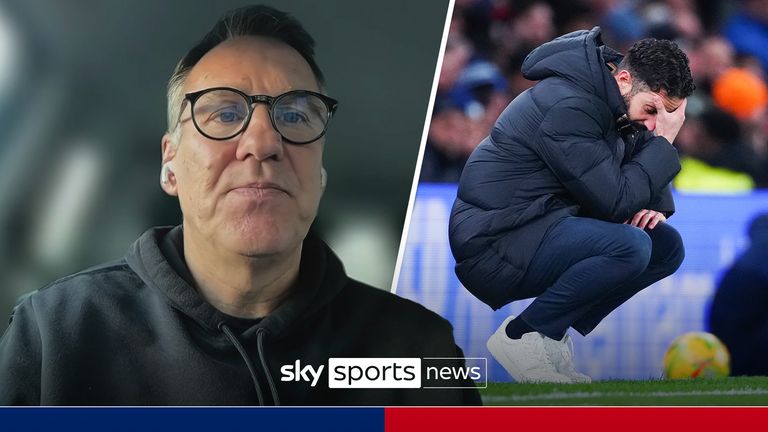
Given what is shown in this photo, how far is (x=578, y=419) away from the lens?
4641 millimetres

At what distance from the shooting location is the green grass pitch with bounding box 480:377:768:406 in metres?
4.61

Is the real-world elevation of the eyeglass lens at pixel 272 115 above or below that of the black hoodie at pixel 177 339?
above

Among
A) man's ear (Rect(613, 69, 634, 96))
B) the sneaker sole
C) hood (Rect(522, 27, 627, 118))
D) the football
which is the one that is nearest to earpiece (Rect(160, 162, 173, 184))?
the sneaker sole

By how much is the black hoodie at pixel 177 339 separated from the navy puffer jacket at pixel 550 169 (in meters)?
0.36

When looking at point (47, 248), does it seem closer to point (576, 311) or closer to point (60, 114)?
point (60, 114)

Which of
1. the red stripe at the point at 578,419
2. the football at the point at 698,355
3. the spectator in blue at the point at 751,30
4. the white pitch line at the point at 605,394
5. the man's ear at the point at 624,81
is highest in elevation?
the spectator in blue at the point at 751,30

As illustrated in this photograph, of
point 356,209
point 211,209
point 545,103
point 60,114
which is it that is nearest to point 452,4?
point 545,103

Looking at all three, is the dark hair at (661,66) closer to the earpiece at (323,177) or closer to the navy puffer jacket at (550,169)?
the navy puffer jacket at (550,169)

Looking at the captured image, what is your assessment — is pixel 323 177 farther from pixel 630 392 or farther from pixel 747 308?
pixel 747 308

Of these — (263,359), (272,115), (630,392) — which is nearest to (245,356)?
(263,359)

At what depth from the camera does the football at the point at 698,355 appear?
458cm

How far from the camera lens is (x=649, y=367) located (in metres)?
4.60

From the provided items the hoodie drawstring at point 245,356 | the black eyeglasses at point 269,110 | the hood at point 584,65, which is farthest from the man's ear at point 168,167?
the hood at point 584,65

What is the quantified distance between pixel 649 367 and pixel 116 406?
210 cm
